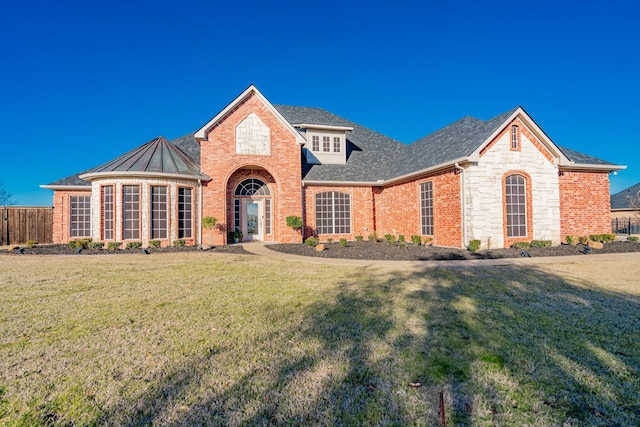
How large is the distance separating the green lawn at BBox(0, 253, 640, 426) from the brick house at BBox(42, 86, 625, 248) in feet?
23.9

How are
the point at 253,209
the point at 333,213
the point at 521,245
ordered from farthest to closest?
the point at 333,213 → the point at 253,209 → the point at 521,245

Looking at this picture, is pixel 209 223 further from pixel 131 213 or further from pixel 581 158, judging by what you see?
pixel 581 158

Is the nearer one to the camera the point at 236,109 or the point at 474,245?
the point at 474,245

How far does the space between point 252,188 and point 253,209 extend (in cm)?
115

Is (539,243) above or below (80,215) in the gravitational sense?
below

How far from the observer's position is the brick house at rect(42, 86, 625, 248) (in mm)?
13219

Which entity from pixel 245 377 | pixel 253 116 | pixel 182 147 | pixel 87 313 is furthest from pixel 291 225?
pixel 245 377

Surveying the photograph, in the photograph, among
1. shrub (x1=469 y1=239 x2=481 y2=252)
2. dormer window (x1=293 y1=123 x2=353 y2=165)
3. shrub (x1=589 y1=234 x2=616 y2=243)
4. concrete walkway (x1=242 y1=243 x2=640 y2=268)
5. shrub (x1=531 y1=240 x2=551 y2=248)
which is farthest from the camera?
dormer window (x1=293 y1=123 x2=353 y2=165)

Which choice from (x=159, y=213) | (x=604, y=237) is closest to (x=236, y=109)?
(x=159, y=213)

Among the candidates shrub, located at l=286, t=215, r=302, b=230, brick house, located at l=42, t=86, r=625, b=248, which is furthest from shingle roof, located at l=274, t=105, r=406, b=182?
shrub, located at l=286, t=215, r=302, b=230

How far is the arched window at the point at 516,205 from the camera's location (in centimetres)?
1336

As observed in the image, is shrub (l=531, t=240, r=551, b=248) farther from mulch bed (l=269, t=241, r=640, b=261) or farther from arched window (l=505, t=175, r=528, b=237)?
arched window (l=505, t=175, r=528, b=237)

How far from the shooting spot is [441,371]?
Result: 3.10 meters

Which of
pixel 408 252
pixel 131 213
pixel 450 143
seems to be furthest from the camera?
pixel 450 143
